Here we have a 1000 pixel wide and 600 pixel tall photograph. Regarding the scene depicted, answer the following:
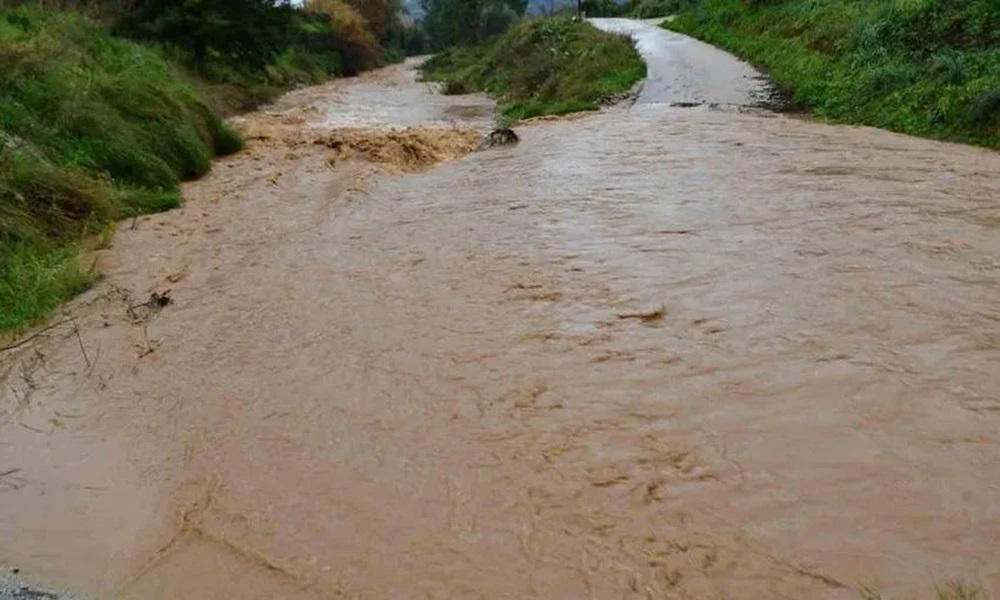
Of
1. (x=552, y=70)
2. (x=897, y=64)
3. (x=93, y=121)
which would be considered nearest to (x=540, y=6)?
(x=552, y=70)

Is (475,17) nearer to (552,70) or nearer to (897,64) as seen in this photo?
(552,70)

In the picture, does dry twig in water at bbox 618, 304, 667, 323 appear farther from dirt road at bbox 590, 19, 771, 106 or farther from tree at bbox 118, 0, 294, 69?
tree at bbox 118, 0, 294, 69

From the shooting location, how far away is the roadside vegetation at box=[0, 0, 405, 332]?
7.84 metres

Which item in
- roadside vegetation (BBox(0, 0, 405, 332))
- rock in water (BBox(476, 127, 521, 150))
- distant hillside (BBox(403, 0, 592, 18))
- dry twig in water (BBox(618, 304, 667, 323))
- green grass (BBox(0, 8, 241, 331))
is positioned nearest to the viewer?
dry twig in water (BBox(618, 304, 667, 323))

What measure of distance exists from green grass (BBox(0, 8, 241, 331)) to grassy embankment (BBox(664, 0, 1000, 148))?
1055 cm


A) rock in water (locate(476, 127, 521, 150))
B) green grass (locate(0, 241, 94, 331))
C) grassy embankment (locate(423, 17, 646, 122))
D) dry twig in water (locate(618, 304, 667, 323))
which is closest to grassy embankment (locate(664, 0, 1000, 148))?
grassy embankment (locate(423, 17, 646, 122))

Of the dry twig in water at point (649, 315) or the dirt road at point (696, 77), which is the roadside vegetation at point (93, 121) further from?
the dirt road at point (696, 77)

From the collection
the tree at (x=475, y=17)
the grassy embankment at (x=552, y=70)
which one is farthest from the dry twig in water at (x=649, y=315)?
the tree at (x=475, y=17)

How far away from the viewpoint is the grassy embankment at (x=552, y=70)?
1844 cm

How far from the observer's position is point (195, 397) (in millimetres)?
5277

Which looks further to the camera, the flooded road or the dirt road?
the dirt road

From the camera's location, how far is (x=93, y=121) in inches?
424

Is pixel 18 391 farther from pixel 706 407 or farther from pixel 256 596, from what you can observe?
pixel 706 407

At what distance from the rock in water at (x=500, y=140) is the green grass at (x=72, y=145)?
4.24 meters
